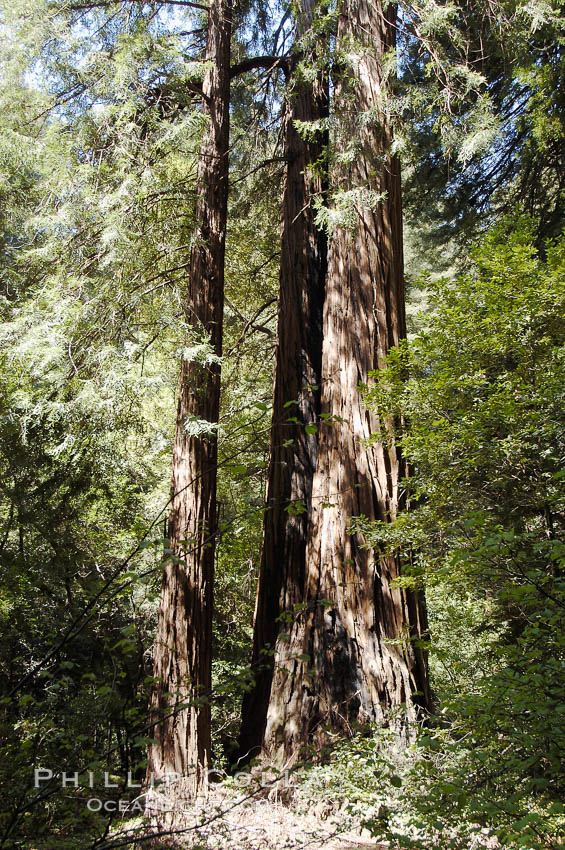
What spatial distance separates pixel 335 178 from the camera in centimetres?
632

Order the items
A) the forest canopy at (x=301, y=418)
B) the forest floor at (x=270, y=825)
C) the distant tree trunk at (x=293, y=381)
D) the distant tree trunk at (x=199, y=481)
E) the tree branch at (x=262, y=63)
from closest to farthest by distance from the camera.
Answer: the forest floor at (x=270, y=825) < the forest canopy at (x=301, y=418) < the distant tree trunk at (x=199, y=481) < the distant tree trunk at (x=293, y=381) < the tree branch at (x=262, y=63)

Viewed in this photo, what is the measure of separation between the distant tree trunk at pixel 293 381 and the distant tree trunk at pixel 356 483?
15.2 inches

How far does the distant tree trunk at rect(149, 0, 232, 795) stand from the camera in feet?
15.6

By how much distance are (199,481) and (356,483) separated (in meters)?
1.40

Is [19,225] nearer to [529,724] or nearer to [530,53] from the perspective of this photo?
[530,53]

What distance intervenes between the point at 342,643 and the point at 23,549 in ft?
15.2

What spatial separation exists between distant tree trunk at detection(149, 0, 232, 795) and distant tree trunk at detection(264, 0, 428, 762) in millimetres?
710

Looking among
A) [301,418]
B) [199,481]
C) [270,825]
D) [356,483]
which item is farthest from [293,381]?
[270,825]

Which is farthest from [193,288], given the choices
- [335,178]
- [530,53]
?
[530,53]

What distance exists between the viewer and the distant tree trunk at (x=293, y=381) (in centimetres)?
590

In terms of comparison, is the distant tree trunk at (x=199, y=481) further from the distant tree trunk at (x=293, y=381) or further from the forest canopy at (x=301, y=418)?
the distant tree trunk at (x=293, y=381)

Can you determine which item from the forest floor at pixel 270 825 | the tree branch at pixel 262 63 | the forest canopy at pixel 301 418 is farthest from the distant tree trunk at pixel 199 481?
the tree branch at pixel 262 63

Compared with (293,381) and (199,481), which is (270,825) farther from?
(293,381)

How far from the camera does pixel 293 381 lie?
22.1 ft
